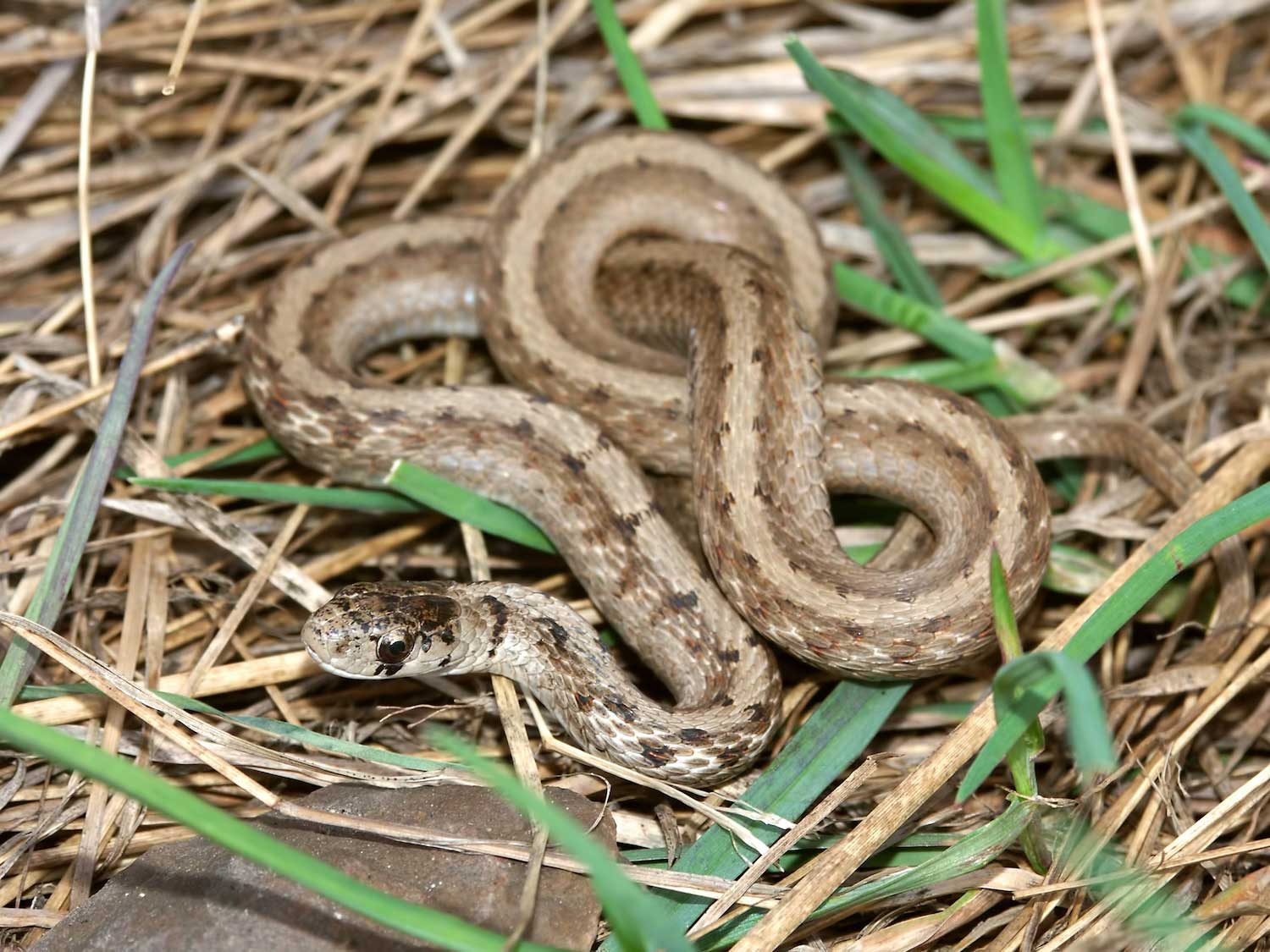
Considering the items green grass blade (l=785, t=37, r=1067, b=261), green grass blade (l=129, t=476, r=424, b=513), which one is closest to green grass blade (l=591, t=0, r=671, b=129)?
green grass blade (l=785, t=37, r=1067, b=261)

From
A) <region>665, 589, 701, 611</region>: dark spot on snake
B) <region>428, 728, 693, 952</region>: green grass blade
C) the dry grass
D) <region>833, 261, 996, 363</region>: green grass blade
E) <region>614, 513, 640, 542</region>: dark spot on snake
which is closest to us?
<region>428, 728, 693, 952</region>: green grass blade

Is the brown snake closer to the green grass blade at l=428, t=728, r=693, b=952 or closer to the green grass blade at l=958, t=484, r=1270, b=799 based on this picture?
the green grass blade at l=958, t=484, r=1270, b=799

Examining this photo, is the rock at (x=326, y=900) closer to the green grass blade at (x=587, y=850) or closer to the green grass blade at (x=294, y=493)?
the green grass blade at (x=587, y=850)

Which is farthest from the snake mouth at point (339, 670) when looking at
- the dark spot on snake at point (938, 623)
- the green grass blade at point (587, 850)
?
the dark spot on snake at point (938, 623)

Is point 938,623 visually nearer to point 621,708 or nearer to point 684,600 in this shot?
point 684,600

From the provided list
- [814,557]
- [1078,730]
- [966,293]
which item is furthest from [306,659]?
[966,293]

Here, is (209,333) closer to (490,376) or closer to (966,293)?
(490,376)
